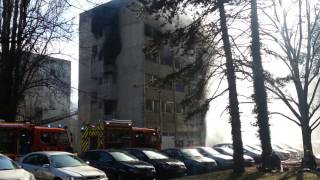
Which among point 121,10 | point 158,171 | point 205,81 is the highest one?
point 121,10

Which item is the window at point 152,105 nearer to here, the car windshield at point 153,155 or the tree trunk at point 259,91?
the car windshield at point 153,155

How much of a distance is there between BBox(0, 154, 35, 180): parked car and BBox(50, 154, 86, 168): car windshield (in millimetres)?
2190

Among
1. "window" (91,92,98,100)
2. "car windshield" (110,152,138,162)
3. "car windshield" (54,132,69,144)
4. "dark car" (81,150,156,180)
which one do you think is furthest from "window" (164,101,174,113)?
"car windshield" (110,152,138,162)

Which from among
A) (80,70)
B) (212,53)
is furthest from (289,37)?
(80,70)

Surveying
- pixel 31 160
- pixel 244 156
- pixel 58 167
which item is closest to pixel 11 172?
pixel 58 167

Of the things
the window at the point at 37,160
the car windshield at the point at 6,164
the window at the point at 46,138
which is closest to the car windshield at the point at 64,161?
the window at the point at 37,160

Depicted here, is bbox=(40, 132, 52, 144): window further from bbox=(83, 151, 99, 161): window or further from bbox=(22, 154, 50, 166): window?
bbox=(22, 154, 50, 166): window

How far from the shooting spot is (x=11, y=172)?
13.7 meters

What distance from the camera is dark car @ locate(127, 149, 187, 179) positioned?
2245 cm

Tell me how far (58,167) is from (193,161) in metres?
10.8

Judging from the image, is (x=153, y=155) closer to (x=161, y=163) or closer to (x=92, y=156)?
(x=161, y=163)

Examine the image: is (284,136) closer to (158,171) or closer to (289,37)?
(289,37)

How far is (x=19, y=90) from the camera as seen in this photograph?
32375mm

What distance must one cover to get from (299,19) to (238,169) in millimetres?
14659
